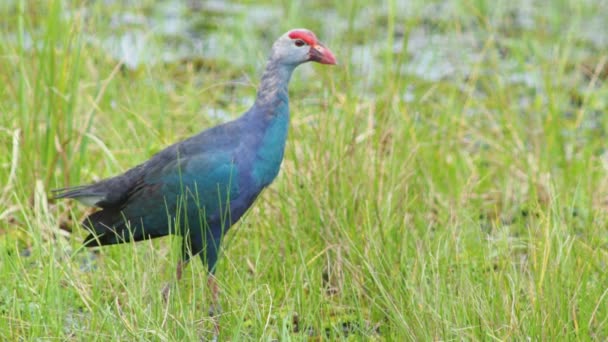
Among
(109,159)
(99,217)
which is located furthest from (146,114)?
(99,217)

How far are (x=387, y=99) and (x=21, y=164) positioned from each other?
5.06 ft

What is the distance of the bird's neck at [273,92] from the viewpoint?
12.8ft

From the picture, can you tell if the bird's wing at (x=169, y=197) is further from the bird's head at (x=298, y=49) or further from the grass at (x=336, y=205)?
the bird's head at (x=298, y=49)

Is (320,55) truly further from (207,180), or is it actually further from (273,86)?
(207,180)

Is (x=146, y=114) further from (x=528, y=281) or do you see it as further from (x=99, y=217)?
(x=528, y=281)

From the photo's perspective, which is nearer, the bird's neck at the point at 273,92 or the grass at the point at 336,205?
the grass at the point at 336,205

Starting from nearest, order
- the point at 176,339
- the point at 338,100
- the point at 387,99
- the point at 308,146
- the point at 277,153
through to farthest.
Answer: the point at 176,339, the point at 277,153, the point at 308,146, the point at 387,99, the point at 338,100

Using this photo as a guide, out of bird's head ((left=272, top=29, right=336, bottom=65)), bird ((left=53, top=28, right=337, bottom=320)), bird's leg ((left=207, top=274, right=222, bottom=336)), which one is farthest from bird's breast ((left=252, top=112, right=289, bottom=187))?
bird's leg ((left=207, top=274, right=222, bottom=336))

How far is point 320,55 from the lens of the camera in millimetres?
4016

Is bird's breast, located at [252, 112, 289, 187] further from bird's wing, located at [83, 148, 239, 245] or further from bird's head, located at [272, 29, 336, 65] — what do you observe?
bird's head, located at [272, 29, 336, 65]

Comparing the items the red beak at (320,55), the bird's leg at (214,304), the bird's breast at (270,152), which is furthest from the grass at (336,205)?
the red beak at (320,55)

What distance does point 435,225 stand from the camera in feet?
15.3

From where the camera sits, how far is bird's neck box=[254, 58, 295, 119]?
3.90 metres

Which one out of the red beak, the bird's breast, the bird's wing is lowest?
the bird's wing
